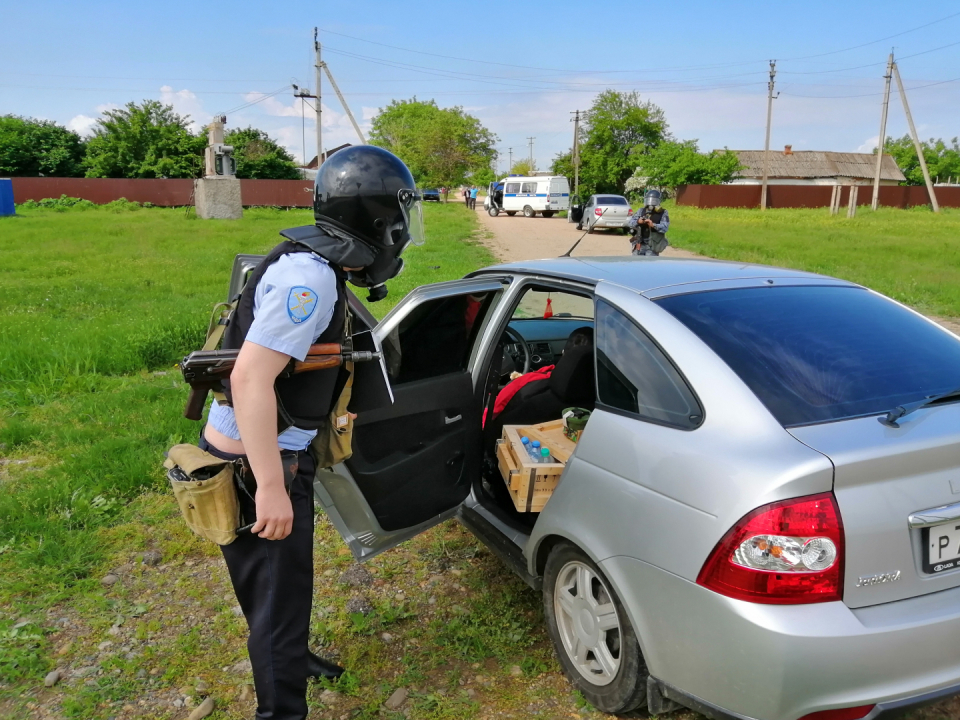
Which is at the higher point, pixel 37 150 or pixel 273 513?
pixel 37 150

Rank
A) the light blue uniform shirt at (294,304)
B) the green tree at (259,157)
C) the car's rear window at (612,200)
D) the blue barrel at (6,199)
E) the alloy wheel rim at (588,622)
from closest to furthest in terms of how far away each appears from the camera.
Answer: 1. the light blue uniform shirt at (294,304)
2. the alloy wheel rim at (588,622)
3. the car's rear window at (612,200)
4. the blue barrel at (6,199)
5. the green tree at (259,157)

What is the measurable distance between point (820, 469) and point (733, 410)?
0.29m

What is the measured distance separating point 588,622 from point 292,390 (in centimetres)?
126

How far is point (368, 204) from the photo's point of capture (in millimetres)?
2041

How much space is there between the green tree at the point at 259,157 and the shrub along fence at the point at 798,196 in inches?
1098

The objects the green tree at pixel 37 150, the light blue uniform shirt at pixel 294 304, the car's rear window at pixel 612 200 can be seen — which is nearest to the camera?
the light blue uniform shirt at pixel 294 304

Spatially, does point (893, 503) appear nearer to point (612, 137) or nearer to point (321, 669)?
point (321, 669)

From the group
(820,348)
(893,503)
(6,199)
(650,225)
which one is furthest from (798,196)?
(893,503)

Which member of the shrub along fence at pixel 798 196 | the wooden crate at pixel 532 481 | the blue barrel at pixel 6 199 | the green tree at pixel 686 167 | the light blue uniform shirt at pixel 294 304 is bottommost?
the wooden crate at pixel 532 481

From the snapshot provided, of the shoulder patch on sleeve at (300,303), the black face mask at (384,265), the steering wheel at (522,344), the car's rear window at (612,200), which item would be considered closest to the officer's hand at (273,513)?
the shoulder patch on sleeve at (300,303)

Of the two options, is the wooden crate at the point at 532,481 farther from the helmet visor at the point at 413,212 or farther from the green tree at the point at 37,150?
the green tree at the point at 37,150

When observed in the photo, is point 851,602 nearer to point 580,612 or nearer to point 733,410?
point 733,410

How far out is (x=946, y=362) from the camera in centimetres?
239

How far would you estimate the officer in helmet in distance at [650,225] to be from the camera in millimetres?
11387
